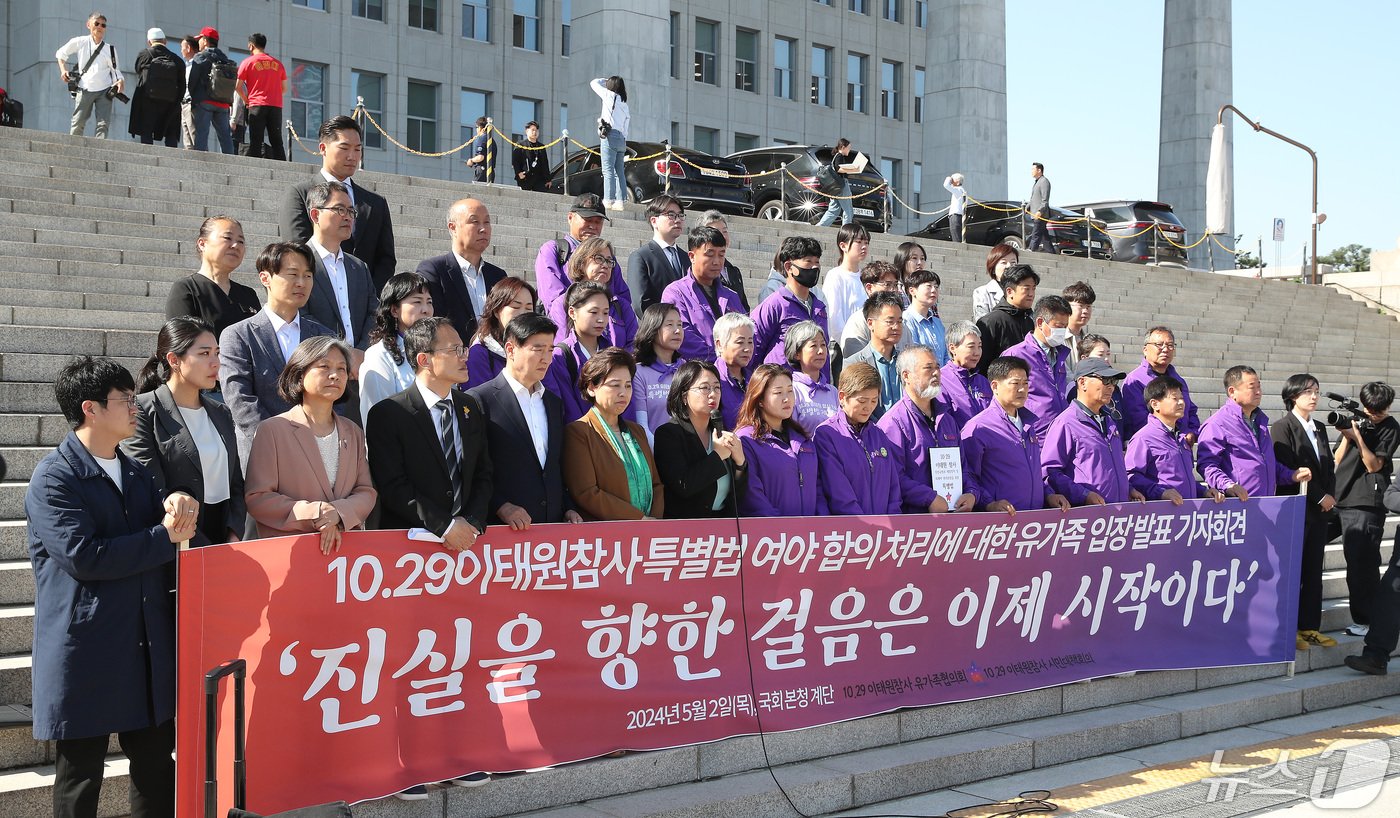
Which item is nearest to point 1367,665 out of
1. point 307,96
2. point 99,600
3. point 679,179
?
point 99,600

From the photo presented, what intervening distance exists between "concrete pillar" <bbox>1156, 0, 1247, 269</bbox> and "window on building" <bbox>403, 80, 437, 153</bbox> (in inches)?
830

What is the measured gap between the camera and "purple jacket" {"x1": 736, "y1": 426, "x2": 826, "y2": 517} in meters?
6.55

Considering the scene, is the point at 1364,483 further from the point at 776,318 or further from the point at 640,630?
the point at 640,630

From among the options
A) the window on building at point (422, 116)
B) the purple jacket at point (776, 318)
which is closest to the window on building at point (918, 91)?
the window on building at point (422, 116)

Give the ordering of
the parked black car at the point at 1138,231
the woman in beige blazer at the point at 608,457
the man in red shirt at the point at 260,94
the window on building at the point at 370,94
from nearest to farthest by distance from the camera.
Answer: the woman in beige blazer at the point at 608,457, the man in red shirt at the point at 260,94, the parked black car at the point at 1138,231, the window on building at the point at 370,94

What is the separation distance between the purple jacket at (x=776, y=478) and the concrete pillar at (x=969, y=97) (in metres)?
27.3

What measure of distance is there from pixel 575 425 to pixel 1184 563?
425 centimetres

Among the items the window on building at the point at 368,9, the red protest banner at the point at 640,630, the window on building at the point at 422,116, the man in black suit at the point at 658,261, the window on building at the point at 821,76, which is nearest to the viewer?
the red protest banner at the point at 640,630

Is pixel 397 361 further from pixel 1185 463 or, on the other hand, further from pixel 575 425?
pixel 1185 463

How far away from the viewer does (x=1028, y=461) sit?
300 inches

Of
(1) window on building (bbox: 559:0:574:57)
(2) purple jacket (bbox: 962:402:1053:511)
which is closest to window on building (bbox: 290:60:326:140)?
(1) window on building (bbox: 559:0:574:57)

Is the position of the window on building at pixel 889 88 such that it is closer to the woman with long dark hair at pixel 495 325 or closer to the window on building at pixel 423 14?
the window on building at pixel 423 14

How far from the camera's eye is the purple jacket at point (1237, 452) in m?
8.91

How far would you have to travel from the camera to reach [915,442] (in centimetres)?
736
